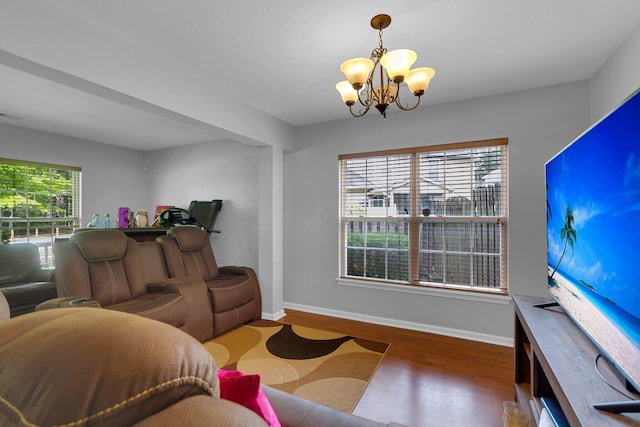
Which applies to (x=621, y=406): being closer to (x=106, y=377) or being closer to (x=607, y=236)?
(x=607, y=236)

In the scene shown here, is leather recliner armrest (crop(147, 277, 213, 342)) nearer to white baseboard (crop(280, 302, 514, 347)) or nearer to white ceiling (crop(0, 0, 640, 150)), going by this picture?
white baseboard (crop(280, 302, 514, 347))

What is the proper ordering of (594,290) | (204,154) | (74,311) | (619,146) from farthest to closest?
1. (204,154)
2. (594,290)
3. (619,146)
4. (74,311)

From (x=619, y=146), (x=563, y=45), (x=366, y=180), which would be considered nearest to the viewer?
(x=619, y=146)

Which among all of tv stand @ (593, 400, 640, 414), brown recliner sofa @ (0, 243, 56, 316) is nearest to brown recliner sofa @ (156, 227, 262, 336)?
brown recliner sofa @ (0, 243, 56, 316)

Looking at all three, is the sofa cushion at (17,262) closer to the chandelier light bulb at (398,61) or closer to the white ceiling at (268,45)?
the white ceiling at (268,45)

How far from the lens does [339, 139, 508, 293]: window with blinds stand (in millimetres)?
3098

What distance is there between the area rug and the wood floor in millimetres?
124

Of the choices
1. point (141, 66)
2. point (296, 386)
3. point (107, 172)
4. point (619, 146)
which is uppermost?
point (141, 66)

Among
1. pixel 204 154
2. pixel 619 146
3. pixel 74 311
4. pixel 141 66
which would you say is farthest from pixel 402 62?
pixel 204 154

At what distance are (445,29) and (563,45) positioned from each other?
96 centimetres

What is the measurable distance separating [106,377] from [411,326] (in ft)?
11.3

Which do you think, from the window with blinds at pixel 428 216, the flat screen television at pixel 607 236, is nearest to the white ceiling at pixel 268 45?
the window with blinds at pixel 428 216

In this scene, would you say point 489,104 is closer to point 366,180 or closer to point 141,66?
point 366,180

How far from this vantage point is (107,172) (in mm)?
5145
